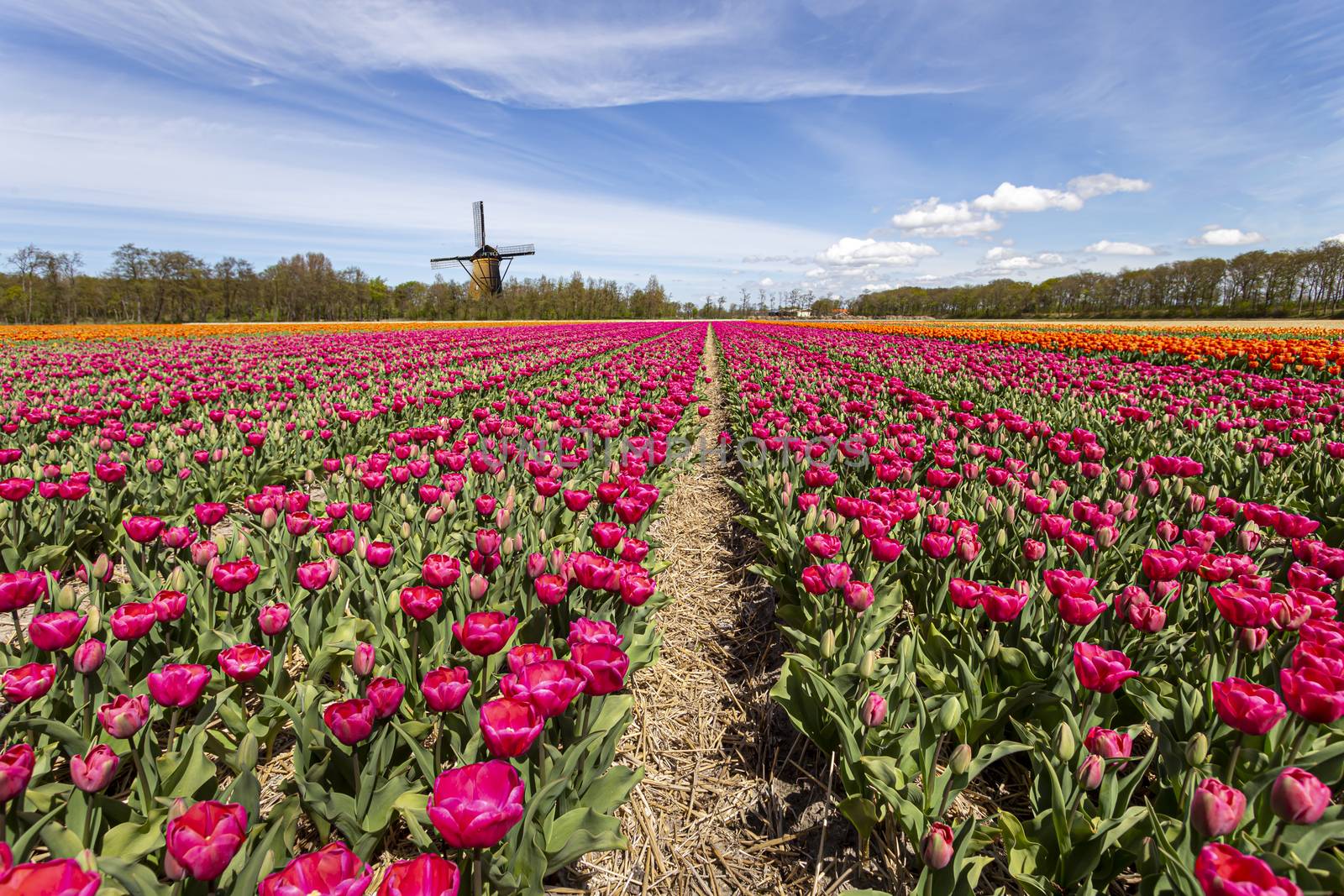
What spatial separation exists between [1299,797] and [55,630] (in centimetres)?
360

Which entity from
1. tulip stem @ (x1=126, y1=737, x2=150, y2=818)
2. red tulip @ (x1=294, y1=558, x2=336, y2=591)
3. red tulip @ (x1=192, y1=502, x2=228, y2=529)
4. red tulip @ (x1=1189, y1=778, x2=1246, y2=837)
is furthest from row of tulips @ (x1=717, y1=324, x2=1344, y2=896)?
red tulip @ (x1=192, y1=502, x2=228, y2=529)

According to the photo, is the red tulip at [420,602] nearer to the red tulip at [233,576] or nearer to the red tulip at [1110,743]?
the red tulip at [233,576]

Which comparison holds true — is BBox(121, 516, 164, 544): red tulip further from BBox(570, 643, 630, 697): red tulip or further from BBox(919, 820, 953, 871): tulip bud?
BBox(919, 820, 953, 871): tulip bud

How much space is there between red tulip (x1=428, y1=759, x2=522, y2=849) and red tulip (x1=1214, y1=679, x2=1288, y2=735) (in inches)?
74.4

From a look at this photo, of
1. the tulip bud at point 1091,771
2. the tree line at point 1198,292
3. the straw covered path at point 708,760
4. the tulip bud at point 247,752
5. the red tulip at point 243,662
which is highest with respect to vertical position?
the tree line at point 1198,292

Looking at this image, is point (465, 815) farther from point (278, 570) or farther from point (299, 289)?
point (299, 289)

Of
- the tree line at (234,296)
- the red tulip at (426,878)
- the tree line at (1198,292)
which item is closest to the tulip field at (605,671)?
the red tulip at (426,878)

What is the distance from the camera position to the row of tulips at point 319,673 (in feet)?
4.95

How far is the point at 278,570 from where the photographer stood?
10.5 ft

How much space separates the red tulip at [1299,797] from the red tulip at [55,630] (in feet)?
11.5

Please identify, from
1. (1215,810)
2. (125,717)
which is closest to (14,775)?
(125,717)

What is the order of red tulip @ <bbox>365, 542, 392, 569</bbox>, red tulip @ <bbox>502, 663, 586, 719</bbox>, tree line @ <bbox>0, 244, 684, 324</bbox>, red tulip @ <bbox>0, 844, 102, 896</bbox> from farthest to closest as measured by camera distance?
tree line @ <bbox>0, 244, 684, 324</bbox>, red tulip @ <bbox>365, 542, 392, 569</bbox>, red tulip @ <bbox>502, 663, 586, 719</bbox>, red tulip @ <bbox>0, 844, 102, 896</bbox>

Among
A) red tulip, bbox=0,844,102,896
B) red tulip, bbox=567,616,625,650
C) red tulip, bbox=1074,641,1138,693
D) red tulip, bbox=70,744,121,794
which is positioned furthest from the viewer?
red tulip, bbox=567,616,625,650

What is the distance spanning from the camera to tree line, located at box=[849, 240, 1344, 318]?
74.8 metres
